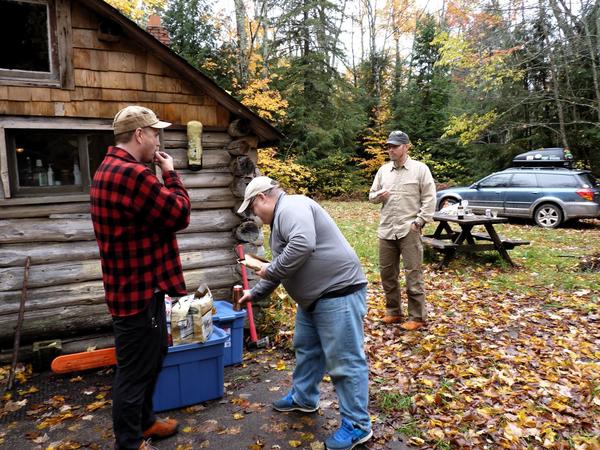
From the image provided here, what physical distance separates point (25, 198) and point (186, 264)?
1917 mm

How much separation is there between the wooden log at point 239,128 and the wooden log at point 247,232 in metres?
1.14

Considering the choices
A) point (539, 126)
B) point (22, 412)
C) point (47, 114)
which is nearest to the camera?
point (22, 412)

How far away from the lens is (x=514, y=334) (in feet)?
18.0

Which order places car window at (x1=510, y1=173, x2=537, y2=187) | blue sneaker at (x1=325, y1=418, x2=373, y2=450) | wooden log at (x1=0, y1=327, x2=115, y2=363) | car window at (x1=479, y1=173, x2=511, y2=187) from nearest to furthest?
blue sneaker at (x1=325, y1=418, x2=373, y2=450), wooden log at (x1=0, y1=327, x2=115, y2=363), car window at (x1=510, y1=173, x2=537, y2=187), car window at (x1=479, y1=173, x2=511, y2=187)

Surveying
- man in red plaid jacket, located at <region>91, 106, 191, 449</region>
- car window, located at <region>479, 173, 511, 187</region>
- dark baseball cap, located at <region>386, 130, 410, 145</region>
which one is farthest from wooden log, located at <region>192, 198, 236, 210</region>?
car window, located at <region>479, 173, 511, 187</region>

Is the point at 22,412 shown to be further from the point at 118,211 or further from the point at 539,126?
the point at 539,126

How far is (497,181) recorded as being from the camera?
49.1 ft

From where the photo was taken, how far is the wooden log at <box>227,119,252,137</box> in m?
5.65

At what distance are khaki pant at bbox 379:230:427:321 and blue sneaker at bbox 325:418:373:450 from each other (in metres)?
2.53

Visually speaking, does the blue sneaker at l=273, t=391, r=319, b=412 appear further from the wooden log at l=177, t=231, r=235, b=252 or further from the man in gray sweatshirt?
the wooden log at l=177, t=231, r=235, b=252

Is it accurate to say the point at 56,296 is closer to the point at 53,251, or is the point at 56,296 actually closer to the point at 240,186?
the point at 53,251

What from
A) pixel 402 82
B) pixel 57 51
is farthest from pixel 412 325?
pixel 402 82

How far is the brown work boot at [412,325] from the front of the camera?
560 cm

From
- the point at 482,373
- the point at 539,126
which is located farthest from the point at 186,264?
the point at 539,126
